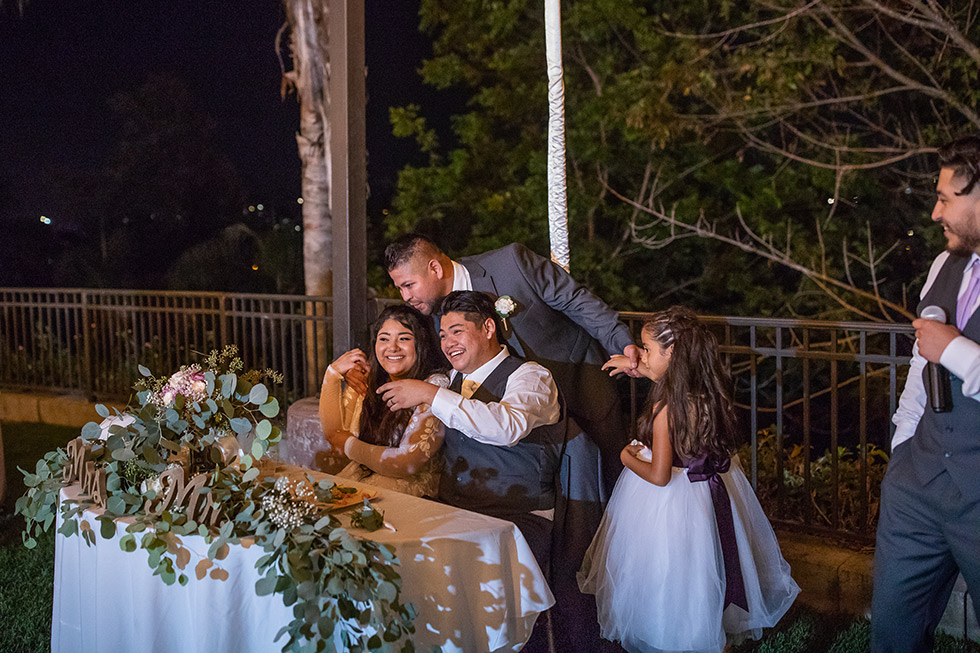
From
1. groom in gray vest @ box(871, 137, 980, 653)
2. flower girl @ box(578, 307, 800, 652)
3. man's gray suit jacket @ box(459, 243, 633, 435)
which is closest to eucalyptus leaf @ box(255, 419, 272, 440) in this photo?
flower girl @ box(578, 307, 800, 652)

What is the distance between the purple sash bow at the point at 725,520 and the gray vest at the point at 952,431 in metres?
0.70

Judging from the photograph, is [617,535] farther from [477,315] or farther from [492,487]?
[477,315]

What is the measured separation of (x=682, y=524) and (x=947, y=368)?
3.44 feet

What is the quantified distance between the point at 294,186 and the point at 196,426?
13.8 m

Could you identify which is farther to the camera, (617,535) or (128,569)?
(617,535)

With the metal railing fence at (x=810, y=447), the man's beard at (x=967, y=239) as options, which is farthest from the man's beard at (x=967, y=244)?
the metal railing fence at (x=810, y=447)

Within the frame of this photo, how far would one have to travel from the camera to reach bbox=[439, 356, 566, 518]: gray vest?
3.26 metres

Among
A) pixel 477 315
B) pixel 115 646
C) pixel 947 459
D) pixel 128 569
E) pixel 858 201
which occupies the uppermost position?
pixel 858 201

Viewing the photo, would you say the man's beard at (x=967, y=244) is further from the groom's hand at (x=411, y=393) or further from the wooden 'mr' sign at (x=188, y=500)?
the wooden 'mr' sign at (x=188, y=500)

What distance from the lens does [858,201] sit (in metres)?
9.58

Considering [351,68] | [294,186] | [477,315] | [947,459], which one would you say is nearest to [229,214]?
[294,186]

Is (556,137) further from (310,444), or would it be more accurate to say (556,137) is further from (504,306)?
(310,444)

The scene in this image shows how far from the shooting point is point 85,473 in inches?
108

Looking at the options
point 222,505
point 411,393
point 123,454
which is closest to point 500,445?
point 411,393
